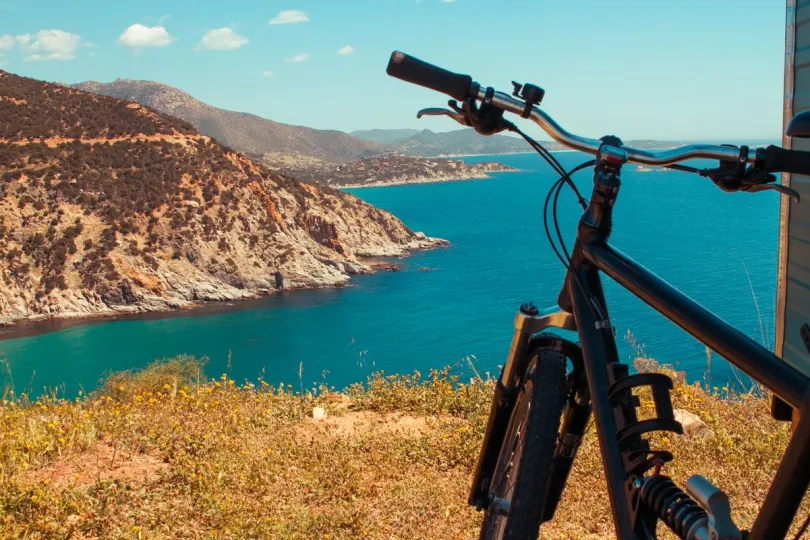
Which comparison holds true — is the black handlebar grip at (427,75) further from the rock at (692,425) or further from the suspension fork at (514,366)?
the rock at (692,425)

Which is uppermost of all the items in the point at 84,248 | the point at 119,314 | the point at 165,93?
the point at 165,93

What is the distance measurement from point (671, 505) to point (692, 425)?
4121 millimetres

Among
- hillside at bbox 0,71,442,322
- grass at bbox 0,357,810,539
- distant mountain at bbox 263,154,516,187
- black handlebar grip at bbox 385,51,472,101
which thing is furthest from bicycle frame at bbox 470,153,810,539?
distant mountain at bbox 263,154,516,187

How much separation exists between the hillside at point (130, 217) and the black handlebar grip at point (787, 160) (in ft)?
176

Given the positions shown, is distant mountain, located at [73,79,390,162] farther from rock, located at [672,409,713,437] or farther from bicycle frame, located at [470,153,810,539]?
bicycle frame, located at [470,153,810,539]

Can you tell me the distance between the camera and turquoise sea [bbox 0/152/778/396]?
4331 cm

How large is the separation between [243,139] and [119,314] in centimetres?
12936

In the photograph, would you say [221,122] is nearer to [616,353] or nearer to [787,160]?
[616,353]

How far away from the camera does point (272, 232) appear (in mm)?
60500

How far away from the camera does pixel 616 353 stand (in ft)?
7.16

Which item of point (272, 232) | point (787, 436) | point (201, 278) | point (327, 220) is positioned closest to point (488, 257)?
point (327, 220)

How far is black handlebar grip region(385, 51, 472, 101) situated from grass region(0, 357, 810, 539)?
2683 mm

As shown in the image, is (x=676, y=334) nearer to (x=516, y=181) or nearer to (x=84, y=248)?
(x=84, y=248)

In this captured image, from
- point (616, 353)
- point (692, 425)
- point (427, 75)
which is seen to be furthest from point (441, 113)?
point (692, 425)
